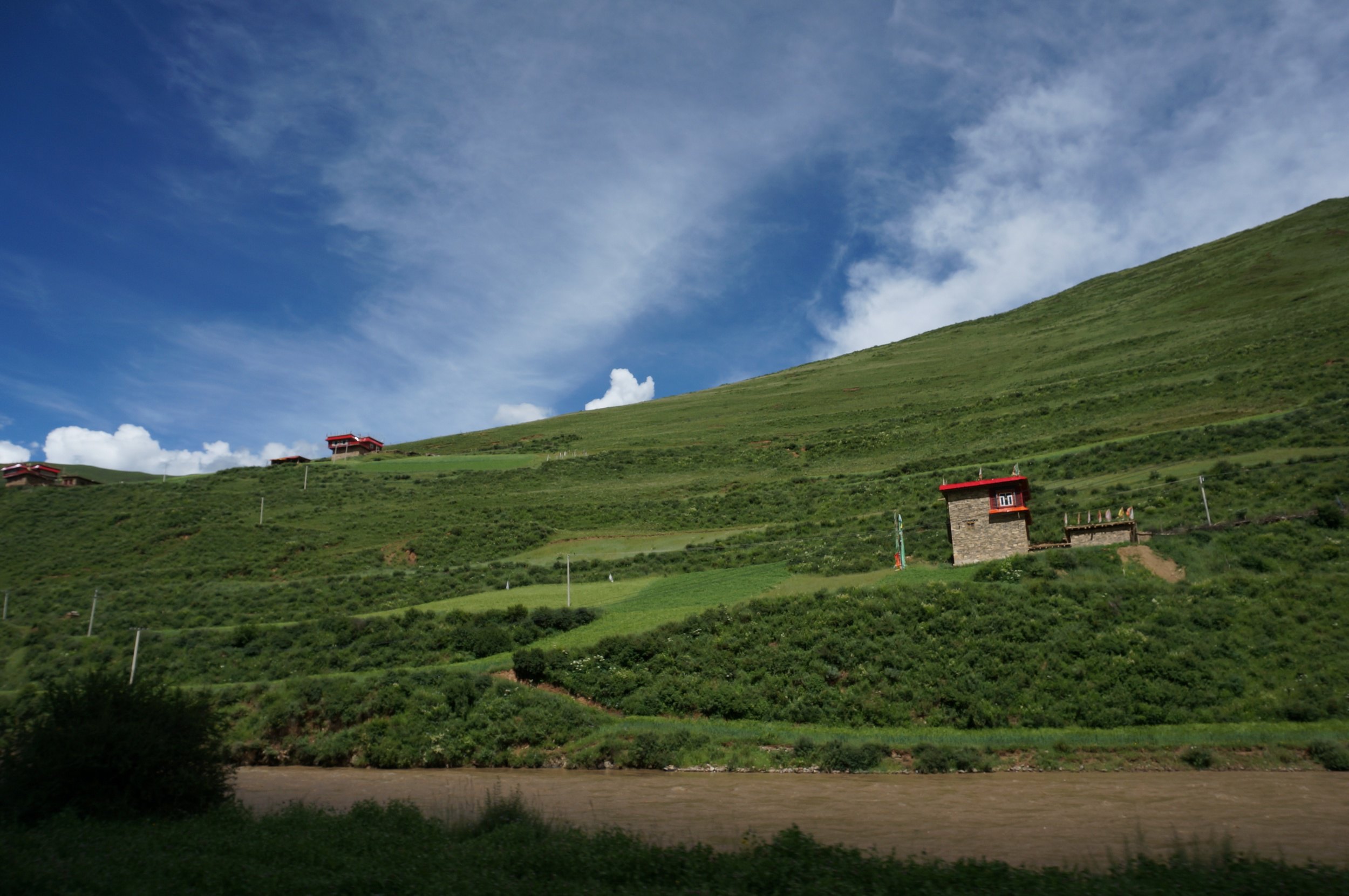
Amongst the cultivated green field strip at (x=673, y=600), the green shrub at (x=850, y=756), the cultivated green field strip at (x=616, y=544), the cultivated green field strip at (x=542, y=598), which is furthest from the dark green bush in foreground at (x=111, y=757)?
the cultivated green field strip at (x=616, y=544)

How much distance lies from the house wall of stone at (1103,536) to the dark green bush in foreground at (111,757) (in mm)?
30394

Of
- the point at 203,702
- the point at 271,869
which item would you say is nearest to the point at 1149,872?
the point at 271,869

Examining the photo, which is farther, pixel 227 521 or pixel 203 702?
pixel 227 521

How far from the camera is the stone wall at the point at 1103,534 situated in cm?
3053

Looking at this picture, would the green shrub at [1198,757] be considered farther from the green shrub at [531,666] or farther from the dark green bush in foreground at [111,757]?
the dark green bush in foreground at [111,757]

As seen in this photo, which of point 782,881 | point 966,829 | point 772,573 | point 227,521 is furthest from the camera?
point 227,521

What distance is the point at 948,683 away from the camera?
22469mm

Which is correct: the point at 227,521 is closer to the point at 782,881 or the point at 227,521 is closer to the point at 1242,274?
the point at 782,881

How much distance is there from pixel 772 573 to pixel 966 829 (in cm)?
2229

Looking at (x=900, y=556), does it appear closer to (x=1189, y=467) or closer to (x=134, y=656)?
(x=1189, y=467)

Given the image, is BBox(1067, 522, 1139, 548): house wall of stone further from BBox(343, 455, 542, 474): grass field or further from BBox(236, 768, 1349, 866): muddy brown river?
BBox(343, 455, 542, 474): grass field

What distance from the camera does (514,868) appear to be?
10.1 m

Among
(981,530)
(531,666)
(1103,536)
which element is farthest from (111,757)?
(1103,536)

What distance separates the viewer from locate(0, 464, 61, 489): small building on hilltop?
89.9 metres
